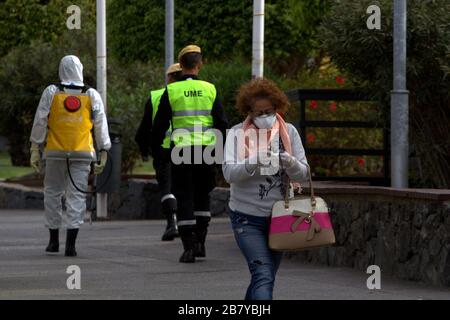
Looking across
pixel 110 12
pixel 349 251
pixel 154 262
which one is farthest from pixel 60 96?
pixel 110 12

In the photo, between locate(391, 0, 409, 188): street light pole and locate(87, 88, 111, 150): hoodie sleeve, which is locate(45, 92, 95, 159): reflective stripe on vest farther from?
locate(391, 0, 409, 188): street light pole

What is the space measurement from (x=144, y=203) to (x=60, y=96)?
306 inches

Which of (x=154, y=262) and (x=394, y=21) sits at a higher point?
(x=394, y=21)

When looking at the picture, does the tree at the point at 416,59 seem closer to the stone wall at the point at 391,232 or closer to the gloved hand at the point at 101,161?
the stone wall at the point at 391,232

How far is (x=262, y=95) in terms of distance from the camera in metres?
8.71

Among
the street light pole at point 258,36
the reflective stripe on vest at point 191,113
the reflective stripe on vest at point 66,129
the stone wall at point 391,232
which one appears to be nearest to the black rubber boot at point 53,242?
the reflective stripe on vest at point 66,129

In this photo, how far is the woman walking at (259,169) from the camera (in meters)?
8.48

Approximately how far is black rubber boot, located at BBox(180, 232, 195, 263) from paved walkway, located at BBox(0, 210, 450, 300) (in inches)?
4.7

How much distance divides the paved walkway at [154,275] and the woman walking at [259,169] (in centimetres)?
211

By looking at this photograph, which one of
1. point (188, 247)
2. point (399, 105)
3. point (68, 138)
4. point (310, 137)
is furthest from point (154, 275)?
point (310, 137)

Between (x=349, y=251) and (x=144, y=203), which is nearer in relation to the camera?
(x=349, y=251)

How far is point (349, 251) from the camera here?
13055 millimetres

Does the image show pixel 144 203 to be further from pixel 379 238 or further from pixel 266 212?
pixel 266 212
